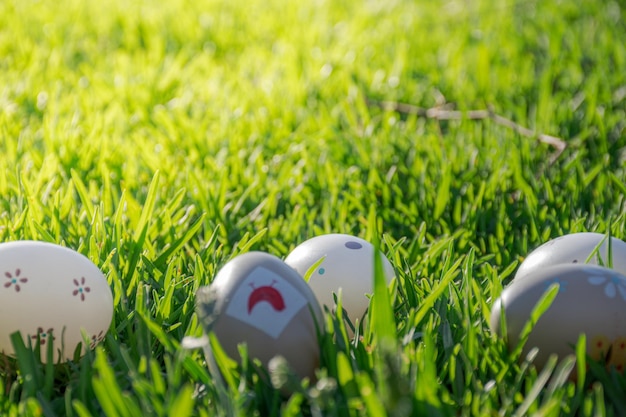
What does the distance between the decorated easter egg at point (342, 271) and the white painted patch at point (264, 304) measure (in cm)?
25

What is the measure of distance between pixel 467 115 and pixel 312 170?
28.8 inches

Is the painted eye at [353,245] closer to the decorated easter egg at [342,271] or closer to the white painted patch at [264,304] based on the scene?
the decorated easter egg at [342,271]

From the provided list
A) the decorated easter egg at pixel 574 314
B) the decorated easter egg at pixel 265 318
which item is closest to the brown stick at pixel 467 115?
the decorated easter egg at pixel 574 314

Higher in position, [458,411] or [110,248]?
[110,248]

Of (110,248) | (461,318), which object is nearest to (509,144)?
(461,318)

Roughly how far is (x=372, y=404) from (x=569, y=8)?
406cm

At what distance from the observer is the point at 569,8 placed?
4703 millimetres

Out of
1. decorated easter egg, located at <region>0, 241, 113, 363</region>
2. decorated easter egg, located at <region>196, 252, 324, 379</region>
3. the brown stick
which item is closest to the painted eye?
decorated easter egg, located at <region>196, 252, 324, 379</region>

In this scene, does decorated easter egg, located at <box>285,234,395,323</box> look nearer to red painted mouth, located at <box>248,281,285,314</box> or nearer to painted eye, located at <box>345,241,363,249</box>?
painted eye, located at <box>345,241,363,249</box>

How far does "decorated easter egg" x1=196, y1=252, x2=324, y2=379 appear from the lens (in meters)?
1.39

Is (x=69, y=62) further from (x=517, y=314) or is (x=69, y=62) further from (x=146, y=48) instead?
(x=517, y=314)

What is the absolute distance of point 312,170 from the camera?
8.59 feet

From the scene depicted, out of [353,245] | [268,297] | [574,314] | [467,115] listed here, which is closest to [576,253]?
[574,314]

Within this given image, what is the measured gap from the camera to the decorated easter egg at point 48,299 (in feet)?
4.92
